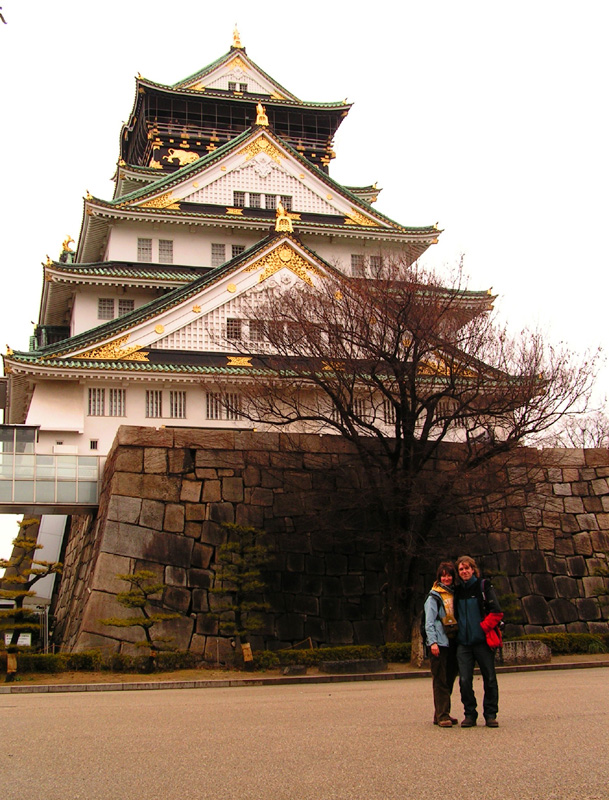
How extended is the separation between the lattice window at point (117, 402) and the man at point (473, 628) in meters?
19.8

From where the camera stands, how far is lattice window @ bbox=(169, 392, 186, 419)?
2836 centimetres

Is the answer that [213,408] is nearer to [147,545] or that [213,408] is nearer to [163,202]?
[147,545]

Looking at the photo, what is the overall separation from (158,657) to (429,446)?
7848 mm

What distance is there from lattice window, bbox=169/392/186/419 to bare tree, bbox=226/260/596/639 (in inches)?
222

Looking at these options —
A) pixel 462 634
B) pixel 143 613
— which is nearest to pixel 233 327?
pixel 143 613

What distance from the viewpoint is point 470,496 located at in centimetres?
2044

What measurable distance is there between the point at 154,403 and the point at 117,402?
1072 millimetres

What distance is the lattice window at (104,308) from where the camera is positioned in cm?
3362

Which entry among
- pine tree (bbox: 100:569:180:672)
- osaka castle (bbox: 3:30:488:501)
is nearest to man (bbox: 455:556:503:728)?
pine tree (bbox: 100:569:180:672)

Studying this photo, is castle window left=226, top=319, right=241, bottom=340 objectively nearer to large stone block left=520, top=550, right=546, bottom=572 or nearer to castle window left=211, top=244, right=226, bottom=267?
castle window left=211, top=244, right=226, bottom=267

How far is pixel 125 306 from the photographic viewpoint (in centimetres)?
3394

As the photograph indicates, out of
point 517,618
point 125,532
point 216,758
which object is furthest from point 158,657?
point 216,758

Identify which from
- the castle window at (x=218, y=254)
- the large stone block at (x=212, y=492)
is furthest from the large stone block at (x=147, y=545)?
the castle window at (x=218, y=254)

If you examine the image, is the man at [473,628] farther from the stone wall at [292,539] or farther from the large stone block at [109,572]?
the large stone block at [109,572]
